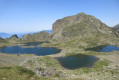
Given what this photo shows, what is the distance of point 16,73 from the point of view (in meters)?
28.2

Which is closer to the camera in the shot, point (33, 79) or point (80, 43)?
point (33, 79)

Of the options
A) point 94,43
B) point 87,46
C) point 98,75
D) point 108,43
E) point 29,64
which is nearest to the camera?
point 98,75

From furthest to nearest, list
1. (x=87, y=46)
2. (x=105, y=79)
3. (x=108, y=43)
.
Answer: (x=108, y=43) < (x=87, y=46) < (x=105, y=79)

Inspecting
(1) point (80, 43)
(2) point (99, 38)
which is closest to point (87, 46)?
(1) point (80, 43)

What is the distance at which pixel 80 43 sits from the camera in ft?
550

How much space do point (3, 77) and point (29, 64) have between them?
183 ft

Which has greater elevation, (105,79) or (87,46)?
(87,46)

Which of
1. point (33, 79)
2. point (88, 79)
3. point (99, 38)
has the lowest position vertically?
point (88, 79)

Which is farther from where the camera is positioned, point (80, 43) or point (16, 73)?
point (80, 43)

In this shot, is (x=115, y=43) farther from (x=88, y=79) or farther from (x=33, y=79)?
(x=33, y=79)

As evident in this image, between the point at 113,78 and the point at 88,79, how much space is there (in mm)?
12121

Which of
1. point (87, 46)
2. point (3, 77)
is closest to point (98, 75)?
point (3, 77)

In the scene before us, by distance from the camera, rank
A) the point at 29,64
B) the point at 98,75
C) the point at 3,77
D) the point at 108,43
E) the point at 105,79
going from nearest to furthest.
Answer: the point at 3,77 < the point at 105,79 < the point at 98,75 < the point at 29,64 < the point at 108,43

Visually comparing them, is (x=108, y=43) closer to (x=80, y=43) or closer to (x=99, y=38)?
(x=99, y=38)
